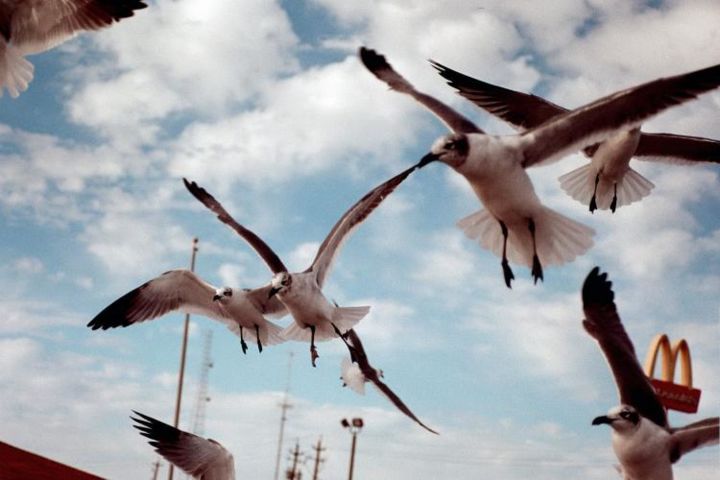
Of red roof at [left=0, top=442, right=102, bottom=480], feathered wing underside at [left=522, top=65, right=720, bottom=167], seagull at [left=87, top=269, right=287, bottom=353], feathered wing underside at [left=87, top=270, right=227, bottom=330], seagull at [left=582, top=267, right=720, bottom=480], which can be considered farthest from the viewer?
feathered wing underside at [left=87, top=270, right=227, bottom=330]

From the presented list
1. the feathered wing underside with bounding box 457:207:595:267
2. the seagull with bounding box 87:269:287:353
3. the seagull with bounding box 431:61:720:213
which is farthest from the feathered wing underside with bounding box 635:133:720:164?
the seagull with bounding box 87:269:287:353

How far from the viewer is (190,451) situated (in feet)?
18.8

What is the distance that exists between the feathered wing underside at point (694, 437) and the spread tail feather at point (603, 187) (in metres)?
1.14

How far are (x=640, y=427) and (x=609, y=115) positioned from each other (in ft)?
4.62

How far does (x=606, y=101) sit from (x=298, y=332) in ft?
9.45

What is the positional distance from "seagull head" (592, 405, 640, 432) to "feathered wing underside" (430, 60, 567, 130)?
1532mm

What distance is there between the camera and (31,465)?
3.30m

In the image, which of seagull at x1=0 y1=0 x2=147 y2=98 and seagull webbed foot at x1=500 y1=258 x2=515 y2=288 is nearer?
seagull webbed foot at x1=500 y1=258 x2=515 y2=288

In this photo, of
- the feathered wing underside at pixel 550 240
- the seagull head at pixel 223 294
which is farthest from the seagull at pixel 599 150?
the seagull head at pixel 223 294

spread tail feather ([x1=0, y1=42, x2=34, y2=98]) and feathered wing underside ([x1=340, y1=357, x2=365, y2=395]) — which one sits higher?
spread tail feather ([x1=0, y1=42, x2=34, y2=98])

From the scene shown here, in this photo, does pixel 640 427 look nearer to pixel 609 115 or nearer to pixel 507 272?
pixel 507 272

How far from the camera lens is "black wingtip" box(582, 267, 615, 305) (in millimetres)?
5205

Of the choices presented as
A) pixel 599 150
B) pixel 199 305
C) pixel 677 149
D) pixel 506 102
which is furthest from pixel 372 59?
pixel 199 305

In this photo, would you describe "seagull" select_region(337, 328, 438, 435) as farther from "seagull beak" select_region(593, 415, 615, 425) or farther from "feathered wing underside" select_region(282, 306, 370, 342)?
"seagull beak" select_region(593, 415, 615, 425)
